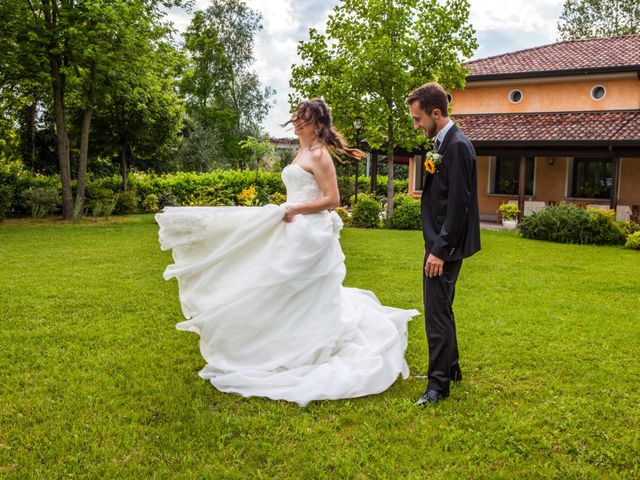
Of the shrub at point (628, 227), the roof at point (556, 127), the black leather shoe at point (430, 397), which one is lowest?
the black leather shoe at point (430, 397)

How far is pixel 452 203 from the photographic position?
12.9ft

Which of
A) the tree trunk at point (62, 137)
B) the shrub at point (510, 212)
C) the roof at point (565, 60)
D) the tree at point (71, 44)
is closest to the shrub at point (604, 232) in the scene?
the shrub at point (510, 212)

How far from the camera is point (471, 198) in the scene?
410 centimetres

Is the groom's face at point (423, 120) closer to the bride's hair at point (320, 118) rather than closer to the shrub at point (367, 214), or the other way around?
the bride's hair at point (320, 118)

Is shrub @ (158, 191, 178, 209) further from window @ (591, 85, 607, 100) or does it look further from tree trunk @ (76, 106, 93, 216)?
window @ (591, 85, 607, 100)

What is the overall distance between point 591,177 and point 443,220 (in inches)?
815

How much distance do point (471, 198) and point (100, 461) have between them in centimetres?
314

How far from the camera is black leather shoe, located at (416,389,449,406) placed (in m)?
4.25

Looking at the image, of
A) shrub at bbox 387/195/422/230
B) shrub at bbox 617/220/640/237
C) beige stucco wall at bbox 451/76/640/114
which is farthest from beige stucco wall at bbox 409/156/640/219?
shrub at bbox 387/195/422/230

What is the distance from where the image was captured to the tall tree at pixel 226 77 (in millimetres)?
43906

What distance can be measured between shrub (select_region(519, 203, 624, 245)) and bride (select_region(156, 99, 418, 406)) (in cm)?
1257

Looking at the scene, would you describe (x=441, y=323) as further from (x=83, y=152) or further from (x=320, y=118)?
(x=83, y=152)

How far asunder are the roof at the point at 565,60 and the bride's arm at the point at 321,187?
1929 cm

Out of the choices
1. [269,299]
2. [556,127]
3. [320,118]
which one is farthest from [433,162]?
[556,127]
